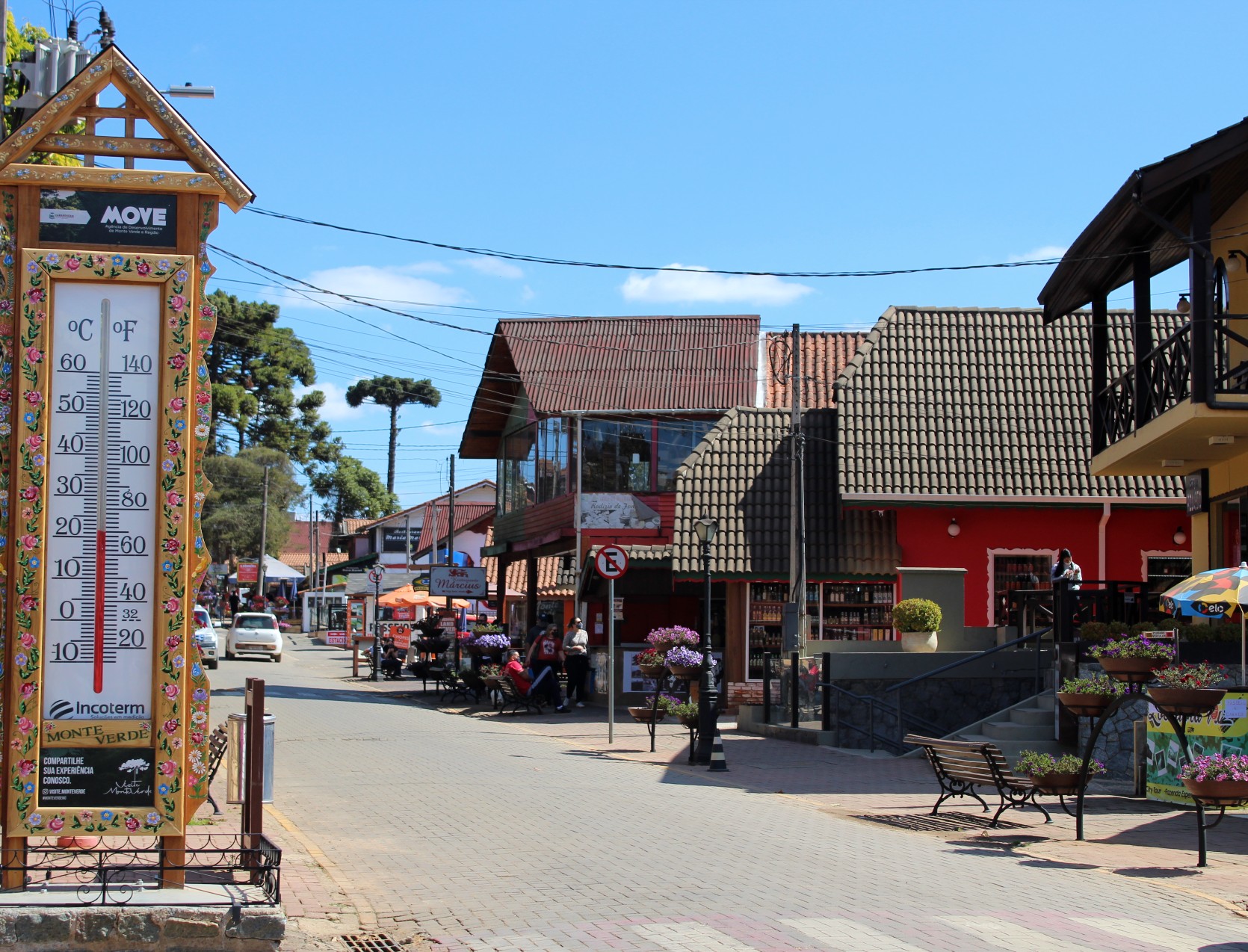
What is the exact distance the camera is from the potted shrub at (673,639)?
21.1 m

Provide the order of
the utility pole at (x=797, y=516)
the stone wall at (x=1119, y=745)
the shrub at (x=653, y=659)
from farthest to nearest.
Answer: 1. the utility pole at (x=797, y=516)
2. the shrub at (x=653, y=659)
3. the stone wall at (x=1119, y=745)

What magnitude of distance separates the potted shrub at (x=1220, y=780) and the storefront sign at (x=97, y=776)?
25.5 feet

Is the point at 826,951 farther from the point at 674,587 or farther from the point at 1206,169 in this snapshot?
the point at 674,587

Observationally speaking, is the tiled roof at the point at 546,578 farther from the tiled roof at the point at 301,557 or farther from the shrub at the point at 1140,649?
the tiled roof at the point at 301,557

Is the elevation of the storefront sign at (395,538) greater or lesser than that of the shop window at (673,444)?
lesser

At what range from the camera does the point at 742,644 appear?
2680 centimetres

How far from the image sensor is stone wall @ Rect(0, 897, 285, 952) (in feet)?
22.9

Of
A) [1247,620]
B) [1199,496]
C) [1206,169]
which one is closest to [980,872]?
[1247,620]

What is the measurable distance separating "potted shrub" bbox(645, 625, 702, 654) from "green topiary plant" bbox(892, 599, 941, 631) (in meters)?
3.22

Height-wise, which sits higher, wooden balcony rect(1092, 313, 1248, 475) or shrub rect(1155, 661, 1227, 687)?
wooden balcony rect(1092, 313, 1248, 475)

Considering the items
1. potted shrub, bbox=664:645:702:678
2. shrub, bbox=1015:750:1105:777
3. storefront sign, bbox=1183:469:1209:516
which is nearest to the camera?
shrub, bbox=1015:750:1105:777

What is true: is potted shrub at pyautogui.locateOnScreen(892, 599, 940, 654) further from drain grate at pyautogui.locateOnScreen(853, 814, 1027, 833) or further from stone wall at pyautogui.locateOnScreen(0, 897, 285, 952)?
stone wall at pyautogui.locateOnScreen(0, 897, 285, 952)

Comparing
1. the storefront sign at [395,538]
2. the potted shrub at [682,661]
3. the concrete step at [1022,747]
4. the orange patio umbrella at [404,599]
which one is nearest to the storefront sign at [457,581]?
the orange patio umbrella at [404,599]

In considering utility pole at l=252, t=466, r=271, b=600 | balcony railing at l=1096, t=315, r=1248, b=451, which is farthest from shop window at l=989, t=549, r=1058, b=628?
utility pole at l=252, t=466, r=271, b=600
